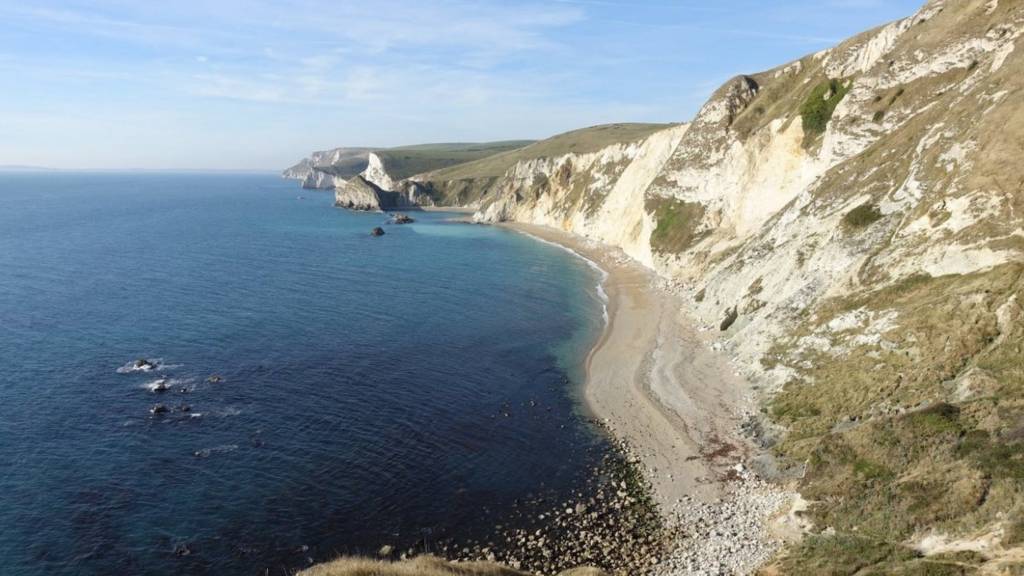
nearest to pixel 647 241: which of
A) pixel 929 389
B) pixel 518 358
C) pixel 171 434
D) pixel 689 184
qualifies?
pixel 689 184

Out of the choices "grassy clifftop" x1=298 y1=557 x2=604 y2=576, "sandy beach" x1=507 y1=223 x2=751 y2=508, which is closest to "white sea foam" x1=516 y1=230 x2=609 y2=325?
"sandy beach" x1=507 y1=223 x2=751 y2=508

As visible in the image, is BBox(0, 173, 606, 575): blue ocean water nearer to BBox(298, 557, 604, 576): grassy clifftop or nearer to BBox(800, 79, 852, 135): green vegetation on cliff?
BBox(298, 557, 604, 576): grassy clifftop

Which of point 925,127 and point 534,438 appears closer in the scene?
point 534,438

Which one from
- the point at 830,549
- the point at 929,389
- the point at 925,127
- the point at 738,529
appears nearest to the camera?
the point at 830,549


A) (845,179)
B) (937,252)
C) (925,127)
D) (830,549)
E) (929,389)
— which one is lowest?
(830,549)

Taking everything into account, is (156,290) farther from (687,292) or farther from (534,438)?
(687,292)

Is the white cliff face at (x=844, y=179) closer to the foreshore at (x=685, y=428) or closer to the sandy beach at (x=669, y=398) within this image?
the sandy beach at (x=669, y=398)
